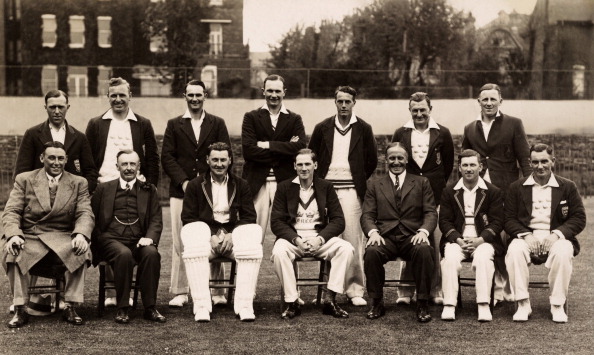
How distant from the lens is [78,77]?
27.0m

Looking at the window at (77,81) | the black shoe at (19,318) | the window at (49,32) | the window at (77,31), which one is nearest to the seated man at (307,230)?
the black shoe at (19,318)

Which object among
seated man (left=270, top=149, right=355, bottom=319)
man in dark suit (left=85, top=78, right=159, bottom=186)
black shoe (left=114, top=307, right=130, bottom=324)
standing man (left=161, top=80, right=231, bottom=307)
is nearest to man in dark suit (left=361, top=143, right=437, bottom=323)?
seated man (left=270, top=149, right=355, bottom=319)

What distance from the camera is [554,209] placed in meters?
7.52

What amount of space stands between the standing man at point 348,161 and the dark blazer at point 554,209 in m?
1.31

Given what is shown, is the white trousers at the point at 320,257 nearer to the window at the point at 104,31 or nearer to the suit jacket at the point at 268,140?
the suit jacket at the point at 268,140

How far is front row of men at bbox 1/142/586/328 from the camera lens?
7074mm

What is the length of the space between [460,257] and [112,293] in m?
3.03

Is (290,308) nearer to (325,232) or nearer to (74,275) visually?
(325,232)

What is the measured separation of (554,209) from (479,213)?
0.62m

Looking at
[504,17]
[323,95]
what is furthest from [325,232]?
[504,17]

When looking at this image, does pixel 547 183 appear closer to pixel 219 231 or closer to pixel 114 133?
pixel 219 231

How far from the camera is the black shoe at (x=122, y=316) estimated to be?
695 centimetres

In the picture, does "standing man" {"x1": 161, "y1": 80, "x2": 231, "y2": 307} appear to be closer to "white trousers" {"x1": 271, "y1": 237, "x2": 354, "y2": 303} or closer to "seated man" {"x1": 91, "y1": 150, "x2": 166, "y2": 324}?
"seated man" {"x1": 91, "y1": 150, "x2": 166, "y2": 324}

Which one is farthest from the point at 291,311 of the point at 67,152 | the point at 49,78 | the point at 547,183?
the point at 49,78
